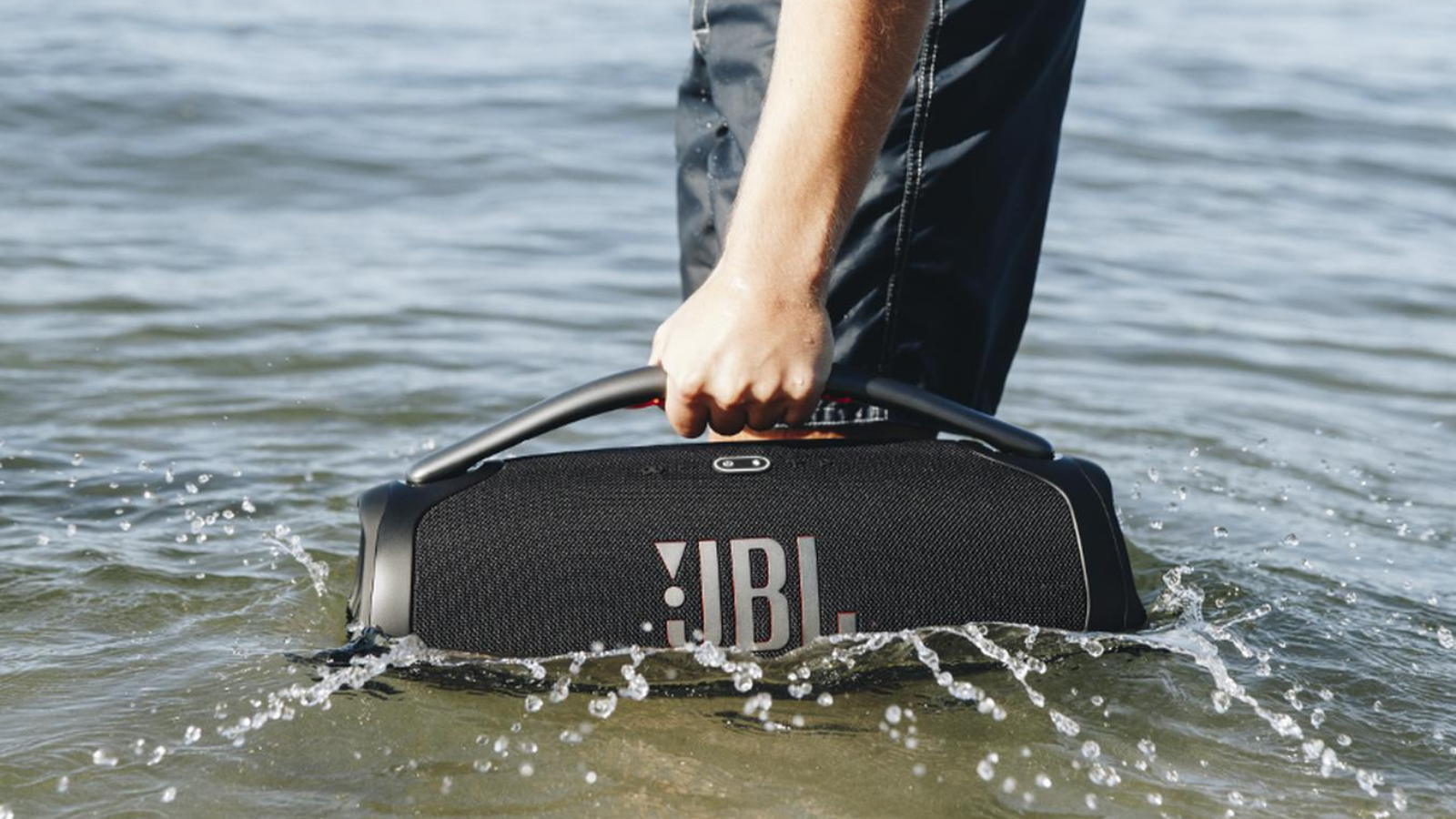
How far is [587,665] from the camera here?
1.97 meters

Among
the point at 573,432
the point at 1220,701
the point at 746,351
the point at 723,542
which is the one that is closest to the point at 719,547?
the point at 723,542

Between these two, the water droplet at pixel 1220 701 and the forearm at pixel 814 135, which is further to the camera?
the water droplet at pixel 1220 701

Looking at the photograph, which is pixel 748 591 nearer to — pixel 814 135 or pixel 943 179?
pixel 814 135

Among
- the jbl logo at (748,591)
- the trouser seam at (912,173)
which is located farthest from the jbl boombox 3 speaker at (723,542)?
the trouser seam at (912,173)

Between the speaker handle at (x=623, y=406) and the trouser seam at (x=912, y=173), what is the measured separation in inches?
8.8

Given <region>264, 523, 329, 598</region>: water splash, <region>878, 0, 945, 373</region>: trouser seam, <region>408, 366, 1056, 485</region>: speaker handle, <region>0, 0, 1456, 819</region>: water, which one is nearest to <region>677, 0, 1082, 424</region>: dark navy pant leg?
<region>878, 0, 945, 373</region>: trouser seam

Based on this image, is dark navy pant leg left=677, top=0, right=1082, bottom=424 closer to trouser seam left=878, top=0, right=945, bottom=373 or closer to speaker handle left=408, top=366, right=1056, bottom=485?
trouser seam left=878, top=0, right=945, bottom=373

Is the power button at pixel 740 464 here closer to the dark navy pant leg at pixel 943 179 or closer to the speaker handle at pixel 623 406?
the speaker handle at pixel 623 406

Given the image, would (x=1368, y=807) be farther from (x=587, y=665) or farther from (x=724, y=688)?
(x=587, y=665)

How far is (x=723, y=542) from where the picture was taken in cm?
192

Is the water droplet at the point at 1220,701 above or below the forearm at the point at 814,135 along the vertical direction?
below

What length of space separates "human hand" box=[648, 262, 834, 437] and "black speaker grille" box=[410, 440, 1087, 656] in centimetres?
11

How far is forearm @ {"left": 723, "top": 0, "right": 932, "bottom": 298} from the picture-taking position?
182 centimetres

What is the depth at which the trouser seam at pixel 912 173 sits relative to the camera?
6.93 feet
